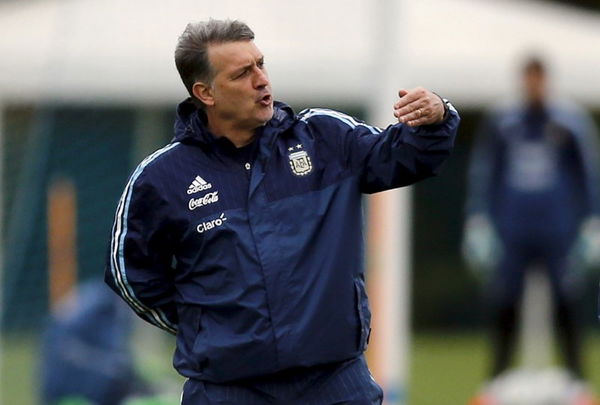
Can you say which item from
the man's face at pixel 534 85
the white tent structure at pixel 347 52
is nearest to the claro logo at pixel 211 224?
the white tent structure at pixel 347 52

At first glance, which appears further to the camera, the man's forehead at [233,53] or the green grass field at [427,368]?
the green grass field at [427,368]

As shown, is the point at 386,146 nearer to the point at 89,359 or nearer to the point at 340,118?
the point at 340,118

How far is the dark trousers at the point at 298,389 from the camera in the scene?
516cm

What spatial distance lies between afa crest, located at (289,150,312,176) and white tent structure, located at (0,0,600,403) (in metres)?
3.64

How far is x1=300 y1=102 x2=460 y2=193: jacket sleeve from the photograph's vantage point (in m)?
5.13

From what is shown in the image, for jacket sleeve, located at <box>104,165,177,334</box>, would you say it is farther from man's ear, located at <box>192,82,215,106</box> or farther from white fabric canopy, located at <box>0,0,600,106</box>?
white fabric canopy, located at <box>0,0,600,106</box>

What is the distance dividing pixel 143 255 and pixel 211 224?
1.04 ft

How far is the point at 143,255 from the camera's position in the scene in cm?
538

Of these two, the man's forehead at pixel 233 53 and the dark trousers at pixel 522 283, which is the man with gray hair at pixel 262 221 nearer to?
the man's forehead at pixel 233 53

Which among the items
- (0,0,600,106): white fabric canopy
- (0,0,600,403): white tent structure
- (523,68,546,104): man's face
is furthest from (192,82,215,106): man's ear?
(523,68,546,104): man's face

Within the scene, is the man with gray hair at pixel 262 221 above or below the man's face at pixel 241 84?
below

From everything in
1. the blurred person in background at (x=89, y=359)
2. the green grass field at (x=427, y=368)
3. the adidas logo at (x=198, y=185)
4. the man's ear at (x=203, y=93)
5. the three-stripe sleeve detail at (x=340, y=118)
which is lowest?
the green grass field at (x=427, y=368)

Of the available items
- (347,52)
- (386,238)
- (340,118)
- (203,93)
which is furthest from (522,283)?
(203,93)

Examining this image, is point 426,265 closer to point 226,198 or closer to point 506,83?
point 506,83
